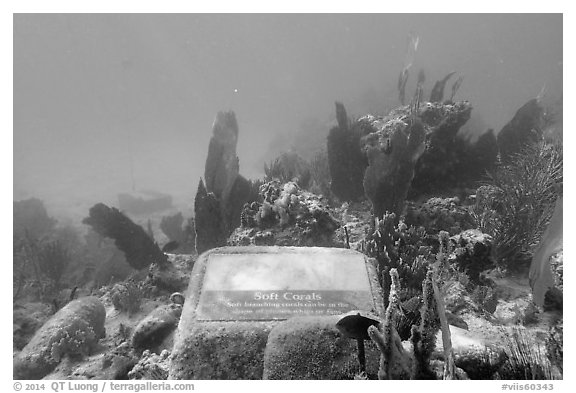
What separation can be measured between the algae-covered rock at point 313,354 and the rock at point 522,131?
24.1 feet

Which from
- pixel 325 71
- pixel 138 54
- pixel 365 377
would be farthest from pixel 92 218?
pixel 138 54

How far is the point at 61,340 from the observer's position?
4227mm

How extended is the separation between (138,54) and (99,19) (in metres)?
35.7

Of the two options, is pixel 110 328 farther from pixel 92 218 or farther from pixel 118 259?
pixel 118 259

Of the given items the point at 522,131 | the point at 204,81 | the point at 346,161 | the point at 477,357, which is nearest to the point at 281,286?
the point at 477,357

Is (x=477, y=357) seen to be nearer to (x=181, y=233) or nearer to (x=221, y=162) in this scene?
(x=221, y=162)

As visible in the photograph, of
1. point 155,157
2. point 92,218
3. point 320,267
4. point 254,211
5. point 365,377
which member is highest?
point 155,157

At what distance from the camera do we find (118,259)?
8.69 m

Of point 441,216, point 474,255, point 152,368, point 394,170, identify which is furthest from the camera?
point 394,170

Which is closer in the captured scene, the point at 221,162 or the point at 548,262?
the point at 548,262

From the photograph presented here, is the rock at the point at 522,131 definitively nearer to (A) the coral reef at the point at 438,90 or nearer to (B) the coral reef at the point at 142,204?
(A) the coral reef at the point at 438,90

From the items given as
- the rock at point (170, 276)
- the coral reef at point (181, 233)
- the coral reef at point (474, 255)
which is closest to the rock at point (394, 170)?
the coral reef at point (474, 255)

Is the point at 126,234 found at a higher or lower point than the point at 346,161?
lower

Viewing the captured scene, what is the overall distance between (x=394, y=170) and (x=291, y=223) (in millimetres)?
1942
